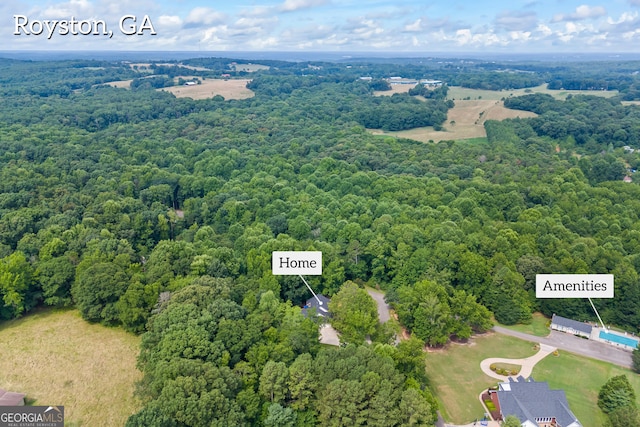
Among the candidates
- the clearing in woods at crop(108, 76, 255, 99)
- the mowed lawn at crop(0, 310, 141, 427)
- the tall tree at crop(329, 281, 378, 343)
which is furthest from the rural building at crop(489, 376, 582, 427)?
the clearing in woods at crop(108, 76, 255, 99)

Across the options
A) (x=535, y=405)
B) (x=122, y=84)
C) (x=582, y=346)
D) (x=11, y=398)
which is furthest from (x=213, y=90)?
(x=535, y=405)

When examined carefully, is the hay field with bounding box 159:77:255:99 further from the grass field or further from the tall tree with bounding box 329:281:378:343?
the grass field

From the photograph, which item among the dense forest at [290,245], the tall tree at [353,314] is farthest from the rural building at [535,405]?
the tall tree at [353,314]

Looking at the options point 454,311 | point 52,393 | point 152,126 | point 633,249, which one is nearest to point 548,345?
point 454,311

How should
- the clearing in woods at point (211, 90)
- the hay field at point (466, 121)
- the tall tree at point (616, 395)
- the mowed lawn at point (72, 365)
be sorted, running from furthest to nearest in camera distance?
the clearing in woods at point (211, 90) → the hay field at point (466, 121) → the tall tree at point (616, 395) → the mowed lawn at point (72, 365)

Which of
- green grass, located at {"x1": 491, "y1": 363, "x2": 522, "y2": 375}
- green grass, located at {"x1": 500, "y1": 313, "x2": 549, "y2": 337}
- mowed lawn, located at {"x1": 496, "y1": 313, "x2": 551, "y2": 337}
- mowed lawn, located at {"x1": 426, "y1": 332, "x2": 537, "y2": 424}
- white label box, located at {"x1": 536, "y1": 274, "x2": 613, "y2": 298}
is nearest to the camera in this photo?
mowed lawn, located at {"x1": 426, "y1": 332, "x2": 537, "y2": 424}

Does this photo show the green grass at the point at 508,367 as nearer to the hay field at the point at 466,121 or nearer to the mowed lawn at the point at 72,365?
the mowed lawn at the point at 72,365
